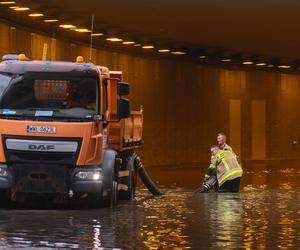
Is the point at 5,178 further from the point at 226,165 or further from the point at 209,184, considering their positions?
the point at 209,184

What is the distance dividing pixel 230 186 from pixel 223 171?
56 cm

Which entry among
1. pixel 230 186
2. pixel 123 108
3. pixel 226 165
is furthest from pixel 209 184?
pixel 123 108

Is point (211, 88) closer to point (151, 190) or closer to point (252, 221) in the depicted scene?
point (151, 190)

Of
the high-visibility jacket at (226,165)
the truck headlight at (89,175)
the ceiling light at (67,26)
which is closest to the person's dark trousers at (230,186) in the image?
the high-visibility jacket at (226,165)

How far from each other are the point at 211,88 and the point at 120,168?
Result: 2694 centimetres

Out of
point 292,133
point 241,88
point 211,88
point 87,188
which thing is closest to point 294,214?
point 87,188

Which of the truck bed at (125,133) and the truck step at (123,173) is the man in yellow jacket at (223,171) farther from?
the truck step at (123,173)

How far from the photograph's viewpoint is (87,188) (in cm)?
1535

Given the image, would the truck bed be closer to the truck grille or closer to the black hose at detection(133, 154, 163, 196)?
the black hose at detection(133, 154, 163, 196)

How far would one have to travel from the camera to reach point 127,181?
18422 millimetres

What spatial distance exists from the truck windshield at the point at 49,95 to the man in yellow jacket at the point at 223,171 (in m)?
5.20

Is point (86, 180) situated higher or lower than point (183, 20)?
lower

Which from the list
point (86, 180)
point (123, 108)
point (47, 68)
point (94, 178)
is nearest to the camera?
point (86, 180)

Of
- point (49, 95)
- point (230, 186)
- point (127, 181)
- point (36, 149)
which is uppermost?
point (49, 95)
